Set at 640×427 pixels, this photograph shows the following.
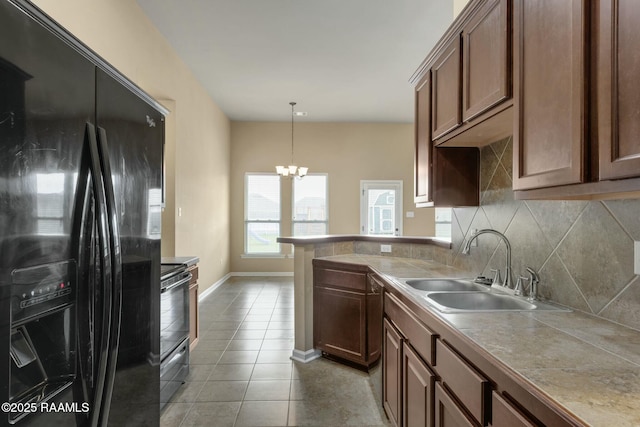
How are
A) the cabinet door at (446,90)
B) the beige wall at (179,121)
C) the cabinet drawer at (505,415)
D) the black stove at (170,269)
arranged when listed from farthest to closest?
the beige wall at (179,121), the black stove at (170,269), the cabinet door at (446,90), the cabinet drawer at (505,415)

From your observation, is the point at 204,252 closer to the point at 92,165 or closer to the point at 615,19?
the point at 92,165

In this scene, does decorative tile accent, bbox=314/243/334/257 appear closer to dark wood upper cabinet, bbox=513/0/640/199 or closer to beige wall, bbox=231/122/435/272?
dark wood upper cabinet, bbox=513/0/640/199

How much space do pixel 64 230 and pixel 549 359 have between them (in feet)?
4.40

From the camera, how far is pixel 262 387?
248 centimetres

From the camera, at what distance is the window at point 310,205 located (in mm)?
7004

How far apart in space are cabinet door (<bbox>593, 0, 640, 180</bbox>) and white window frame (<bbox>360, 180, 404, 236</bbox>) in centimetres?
616

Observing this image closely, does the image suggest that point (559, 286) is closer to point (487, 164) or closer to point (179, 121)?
point (487, 164)

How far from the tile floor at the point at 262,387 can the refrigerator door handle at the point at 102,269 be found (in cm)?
143

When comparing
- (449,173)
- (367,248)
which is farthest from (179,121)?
(449,173)

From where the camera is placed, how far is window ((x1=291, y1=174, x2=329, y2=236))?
7.00 meters

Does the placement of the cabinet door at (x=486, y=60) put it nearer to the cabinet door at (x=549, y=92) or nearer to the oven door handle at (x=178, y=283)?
the cabinet door at (x=549, y=92)

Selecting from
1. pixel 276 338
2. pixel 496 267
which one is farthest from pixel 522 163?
pixel 276 338

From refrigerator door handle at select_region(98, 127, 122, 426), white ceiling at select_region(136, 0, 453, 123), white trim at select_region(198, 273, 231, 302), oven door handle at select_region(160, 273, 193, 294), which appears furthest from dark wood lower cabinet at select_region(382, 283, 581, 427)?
white trim at select_region(198, 273, 231, 302)

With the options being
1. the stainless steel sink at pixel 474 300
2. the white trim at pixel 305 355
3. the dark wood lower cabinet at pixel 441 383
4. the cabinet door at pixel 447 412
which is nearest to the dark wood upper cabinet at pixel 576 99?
the dark wood lower cabinet at pixel 441 383
